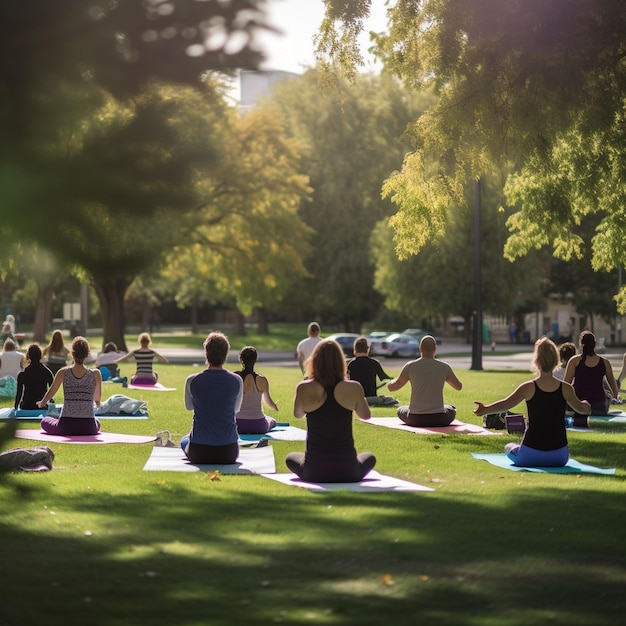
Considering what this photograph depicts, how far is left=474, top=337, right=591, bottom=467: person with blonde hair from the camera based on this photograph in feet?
39.8

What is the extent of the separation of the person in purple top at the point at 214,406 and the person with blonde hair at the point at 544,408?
2.73 metres

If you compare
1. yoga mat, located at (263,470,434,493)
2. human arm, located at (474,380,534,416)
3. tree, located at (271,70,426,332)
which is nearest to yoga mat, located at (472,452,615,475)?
human arm, located at (474,380,534,416)

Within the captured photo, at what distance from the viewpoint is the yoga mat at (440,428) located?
16688 mm

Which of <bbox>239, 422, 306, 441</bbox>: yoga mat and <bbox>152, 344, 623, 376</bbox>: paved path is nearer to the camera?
<bbox>239, 422, 306, 441</bbox>: yoga mat

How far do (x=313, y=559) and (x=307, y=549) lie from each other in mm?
327

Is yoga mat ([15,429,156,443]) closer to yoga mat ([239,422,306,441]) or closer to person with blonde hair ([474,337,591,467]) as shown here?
yoga mat ([239,422,306,441])

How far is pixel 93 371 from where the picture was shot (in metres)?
15.2

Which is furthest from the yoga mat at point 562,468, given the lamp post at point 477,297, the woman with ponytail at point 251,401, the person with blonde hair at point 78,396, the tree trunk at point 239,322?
the tree trunk at point 239,322

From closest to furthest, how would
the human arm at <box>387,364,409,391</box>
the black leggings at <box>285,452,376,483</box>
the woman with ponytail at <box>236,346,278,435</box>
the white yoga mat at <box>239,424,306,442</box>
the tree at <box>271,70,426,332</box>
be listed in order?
the black leggings at <box>285,452,376,483</box> → the white yoga mat at <box>239,424,306,442</box> → the woman with ponytail at <box>236,346,278,435</box> → the human arm at <box>387,364,409,391</box> → the tree at <box>271,70,426,332</box>

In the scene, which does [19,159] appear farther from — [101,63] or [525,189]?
[525,189]

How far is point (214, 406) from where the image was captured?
12.2 metres

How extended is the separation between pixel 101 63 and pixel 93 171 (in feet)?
1.35

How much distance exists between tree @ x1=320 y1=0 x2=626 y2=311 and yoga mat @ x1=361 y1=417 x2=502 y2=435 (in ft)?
12.0

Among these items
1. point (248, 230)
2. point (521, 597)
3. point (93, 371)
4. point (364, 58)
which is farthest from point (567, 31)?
point (248, 230)
